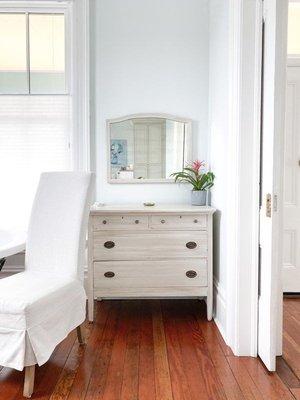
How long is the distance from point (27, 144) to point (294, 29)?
2.62 m

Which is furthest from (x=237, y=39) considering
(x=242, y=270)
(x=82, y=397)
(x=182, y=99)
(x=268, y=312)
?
(x=82, y=397)

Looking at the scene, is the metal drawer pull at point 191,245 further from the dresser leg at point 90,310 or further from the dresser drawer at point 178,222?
the dresser leg at point 90,310

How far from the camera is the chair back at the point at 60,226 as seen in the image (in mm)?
2309

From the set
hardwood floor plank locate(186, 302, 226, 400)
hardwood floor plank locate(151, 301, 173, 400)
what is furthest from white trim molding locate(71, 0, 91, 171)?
hardwood floor plank locate(186, 302, 226, 400)

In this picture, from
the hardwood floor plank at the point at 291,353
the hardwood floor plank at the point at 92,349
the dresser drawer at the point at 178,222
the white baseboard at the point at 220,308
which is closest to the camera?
the hardwood floor plank at the point at 92,349

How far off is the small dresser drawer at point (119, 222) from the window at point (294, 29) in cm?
206

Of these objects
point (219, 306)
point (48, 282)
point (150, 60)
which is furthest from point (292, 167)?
point (48, 282)

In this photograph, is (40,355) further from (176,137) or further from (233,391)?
(176,137)

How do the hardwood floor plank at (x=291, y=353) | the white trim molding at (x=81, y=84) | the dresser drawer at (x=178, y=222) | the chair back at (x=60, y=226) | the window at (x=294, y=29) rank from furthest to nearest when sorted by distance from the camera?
the window at (x=294, y=29) → the white trim molding at (x=81, y=84) → the dresser drawer at (x=178, y=222) → the chair back at (x=60, y=226) → the hardwood floor plank at (x=291, y=353)

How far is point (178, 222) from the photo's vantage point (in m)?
2.81

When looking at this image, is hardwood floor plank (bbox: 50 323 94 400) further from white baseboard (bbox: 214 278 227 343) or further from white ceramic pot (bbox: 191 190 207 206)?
white ceramic pot (bbox: 191 190 207 206)

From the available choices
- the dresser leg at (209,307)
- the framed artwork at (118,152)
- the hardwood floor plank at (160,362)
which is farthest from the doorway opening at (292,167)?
the framed artwork at (118,152)

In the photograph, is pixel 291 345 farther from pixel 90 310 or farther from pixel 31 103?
pixel 31 103

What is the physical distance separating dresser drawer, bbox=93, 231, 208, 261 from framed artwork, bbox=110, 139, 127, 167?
0.74m
